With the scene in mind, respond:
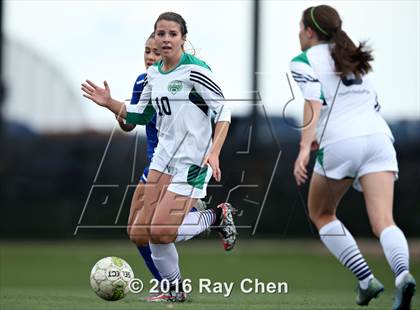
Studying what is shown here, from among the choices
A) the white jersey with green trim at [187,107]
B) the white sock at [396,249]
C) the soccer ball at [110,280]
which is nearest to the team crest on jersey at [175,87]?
the white jersey with green trim at [187,107]

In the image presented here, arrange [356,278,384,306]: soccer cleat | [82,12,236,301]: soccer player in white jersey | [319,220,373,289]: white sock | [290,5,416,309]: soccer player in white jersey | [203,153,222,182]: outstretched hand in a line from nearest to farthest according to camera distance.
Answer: [290,5,416,309]: soccer player in white jersey < [356,278,384,306]: soccer cleat < [319,220,373,289]: white sock < [203,153,222,182]: outstretched hand < [82,12,236,301]: soccer player in white jersey

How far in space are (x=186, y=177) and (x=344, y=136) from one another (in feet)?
4.62

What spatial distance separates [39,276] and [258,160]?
400 centimetres

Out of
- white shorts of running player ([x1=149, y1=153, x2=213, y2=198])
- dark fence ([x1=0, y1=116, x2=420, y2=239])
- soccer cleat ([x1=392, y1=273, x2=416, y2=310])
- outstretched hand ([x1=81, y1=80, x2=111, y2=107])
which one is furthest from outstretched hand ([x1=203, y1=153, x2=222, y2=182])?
dark fence ([x1=0, y1=116, x2=420, y2=239])

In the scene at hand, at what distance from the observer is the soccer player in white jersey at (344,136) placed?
6.21 m

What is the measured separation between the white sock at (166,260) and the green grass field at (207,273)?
30 centimetres

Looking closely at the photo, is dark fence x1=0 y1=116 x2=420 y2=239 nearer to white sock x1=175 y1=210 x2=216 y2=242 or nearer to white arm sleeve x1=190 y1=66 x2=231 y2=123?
white sock x1=175 y1=210 x2=216 y2=242

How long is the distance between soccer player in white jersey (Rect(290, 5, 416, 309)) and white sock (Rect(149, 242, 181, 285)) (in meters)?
1.24

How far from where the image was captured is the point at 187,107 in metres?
7.26

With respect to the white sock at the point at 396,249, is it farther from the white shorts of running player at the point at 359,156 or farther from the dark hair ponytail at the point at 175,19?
the dark hair ponytail at the point at 175,19

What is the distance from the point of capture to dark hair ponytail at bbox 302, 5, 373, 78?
6305mm

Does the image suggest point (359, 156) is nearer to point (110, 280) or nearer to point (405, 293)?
point (405, 293)

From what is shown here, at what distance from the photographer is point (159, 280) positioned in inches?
311

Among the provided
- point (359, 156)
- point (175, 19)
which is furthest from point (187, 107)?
point (359, 156)
